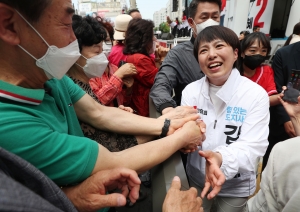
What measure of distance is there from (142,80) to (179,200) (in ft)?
6.39

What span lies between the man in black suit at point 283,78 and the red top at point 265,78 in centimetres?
7

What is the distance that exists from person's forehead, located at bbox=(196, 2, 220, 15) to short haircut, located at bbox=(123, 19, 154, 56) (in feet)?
2.71

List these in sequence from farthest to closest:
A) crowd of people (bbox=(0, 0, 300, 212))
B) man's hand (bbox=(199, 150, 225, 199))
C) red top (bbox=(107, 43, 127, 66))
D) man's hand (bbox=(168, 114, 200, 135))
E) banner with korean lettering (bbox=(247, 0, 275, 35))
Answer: banner with korean lettering (bbox=(247, 0, 275, 35)) → red top (bbox=(107, 43, 127, 66)) → man's hand (bbox=(168, 114, 200, 135)) → man's hand (bbox=(199, 150, 225, 199)) → crowd of people (bbox=(0, 0, 300, 212))

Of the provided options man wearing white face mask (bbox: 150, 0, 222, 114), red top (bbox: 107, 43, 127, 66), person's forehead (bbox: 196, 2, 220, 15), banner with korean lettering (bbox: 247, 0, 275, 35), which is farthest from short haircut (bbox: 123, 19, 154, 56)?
banner with korean lettering (bbox: 247, 0, 275, 35)

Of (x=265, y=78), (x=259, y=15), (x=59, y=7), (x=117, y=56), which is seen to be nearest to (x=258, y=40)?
(x=265, y=78)

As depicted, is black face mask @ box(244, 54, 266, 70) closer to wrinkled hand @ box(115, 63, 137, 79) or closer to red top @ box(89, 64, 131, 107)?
wrinkled hand @ box(115, 63, 137, 79)

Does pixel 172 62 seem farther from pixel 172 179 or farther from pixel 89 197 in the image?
pixel 89 197

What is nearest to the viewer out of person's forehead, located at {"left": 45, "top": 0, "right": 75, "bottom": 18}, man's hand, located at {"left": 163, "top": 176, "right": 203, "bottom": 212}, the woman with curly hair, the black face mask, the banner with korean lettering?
person's forehead, located at {"left": 45, "top": 0, "right": 75, "bottom": 18}

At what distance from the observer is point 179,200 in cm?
103

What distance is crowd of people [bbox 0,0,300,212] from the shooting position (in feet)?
2.50

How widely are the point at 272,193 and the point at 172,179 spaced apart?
0.48 m

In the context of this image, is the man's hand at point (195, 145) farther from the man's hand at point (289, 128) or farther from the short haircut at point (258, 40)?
the short haircut at point (258, 40)

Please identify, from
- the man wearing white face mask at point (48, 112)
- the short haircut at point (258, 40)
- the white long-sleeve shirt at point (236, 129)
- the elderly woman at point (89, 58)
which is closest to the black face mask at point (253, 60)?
the short haircut at point (258, 40)

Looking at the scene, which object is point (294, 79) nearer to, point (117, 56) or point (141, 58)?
point (141, 58)
